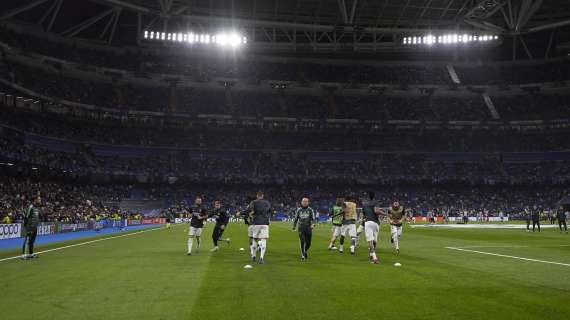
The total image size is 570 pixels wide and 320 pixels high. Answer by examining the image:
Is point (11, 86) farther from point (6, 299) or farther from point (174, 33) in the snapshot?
point (6, 299)

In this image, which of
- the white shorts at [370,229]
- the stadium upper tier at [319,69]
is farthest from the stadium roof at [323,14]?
the white shorts at [370,229]

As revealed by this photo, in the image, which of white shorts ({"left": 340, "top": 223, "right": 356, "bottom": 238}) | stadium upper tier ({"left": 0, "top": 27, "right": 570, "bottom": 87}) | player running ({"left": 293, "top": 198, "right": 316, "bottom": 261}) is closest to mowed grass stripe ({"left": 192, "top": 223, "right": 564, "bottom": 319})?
player running ({"left": 293, "top": 198, "right": 316, "bottom": 261})

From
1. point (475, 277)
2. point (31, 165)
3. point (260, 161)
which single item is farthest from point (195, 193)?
point (475, 277)

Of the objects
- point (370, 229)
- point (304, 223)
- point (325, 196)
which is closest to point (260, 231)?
point (304, 223)

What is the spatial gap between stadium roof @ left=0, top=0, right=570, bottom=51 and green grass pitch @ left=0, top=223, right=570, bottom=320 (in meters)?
42.0

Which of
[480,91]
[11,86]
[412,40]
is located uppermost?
[412,40]

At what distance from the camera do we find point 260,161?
7812 cm

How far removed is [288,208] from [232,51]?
29395 millimetres

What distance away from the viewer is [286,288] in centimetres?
1045

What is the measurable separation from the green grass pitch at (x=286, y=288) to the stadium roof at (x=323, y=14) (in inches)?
1655

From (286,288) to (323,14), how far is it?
176 feet

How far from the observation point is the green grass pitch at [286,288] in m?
8.01

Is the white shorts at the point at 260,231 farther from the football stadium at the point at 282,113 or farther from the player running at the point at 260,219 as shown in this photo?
the football stadium at the point at 282,113

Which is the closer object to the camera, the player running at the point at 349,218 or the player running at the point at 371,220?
the player running at the point at 371,220
